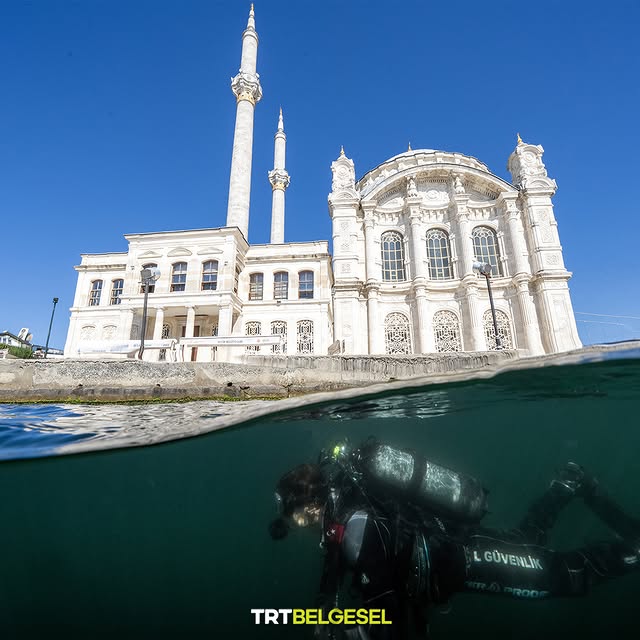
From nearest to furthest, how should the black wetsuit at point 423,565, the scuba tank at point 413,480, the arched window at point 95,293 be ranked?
the black wetsuit at point 423,565, the scuba tank at point 413,480, the arched window at point 95,293

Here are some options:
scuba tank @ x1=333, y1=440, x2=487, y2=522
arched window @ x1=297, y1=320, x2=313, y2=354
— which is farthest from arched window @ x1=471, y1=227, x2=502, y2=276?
scuba tank @ x1=333, y1=440, x2=487, y2=522

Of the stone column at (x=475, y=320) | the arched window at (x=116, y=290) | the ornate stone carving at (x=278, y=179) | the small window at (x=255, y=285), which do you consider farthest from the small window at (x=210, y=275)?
the ornate stone carving at (x=278, y=179)

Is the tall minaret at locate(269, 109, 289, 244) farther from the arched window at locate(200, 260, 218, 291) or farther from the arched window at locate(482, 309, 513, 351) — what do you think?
the arched window at locate(482, 309, 513, 351)

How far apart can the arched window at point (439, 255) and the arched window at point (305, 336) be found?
7980mm

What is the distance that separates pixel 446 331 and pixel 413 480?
55.8 ft

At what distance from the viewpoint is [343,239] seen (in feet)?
70.9

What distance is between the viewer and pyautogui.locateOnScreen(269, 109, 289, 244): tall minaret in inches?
1395

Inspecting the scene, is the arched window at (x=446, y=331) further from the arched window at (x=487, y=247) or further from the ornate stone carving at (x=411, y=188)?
the ornate stone carving at (x=411, y=188)

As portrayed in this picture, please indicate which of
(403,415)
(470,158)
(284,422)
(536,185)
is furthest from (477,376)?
(470,158)

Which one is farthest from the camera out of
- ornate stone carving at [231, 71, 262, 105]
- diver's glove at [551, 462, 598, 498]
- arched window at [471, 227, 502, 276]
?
ornate stone carving at [231, 71, 262, 105]

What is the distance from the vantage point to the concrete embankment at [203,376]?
8.72 metres

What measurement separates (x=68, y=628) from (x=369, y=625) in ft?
22.6

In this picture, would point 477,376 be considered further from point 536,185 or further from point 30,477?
point 536,185

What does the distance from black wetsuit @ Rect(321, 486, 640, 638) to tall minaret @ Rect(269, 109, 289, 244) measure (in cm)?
3139
